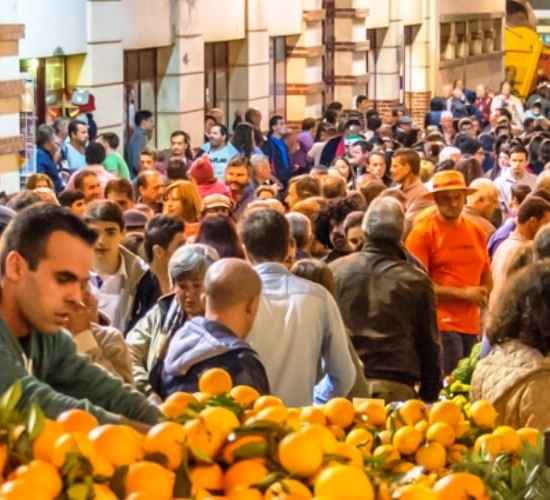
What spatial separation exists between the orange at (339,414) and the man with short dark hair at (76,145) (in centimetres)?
1354

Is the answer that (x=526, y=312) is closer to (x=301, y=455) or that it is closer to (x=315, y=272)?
(x=315, y=272)

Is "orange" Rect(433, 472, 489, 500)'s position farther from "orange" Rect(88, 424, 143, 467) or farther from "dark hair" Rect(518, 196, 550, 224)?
"dark hair" Rect(518, 196, 550, 224)

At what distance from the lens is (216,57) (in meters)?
27.4

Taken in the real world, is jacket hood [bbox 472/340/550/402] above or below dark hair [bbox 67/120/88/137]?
below

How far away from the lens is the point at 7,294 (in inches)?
186

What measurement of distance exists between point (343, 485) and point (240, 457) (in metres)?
0.32

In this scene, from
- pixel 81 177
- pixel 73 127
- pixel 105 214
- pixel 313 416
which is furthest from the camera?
pixel 73 127

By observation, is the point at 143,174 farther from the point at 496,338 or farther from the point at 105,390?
the point at 105,390

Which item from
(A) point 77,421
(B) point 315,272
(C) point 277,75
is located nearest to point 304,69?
(C) point 277,75

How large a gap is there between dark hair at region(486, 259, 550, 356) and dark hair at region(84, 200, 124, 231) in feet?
12.0

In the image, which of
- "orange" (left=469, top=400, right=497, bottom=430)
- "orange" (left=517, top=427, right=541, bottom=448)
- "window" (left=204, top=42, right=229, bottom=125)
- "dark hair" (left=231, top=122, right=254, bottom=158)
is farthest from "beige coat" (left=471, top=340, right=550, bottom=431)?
"window" (left=204, top=42, right=229, bottom=125)

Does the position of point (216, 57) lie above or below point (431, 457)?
above

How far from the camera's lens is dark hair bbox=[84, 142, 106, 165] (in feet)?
55.6

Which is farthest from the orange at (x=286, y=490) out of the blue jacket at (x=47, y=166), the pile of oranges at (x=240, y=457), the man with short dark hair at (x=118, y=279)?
the blue jacket at (x=47, y=166)
